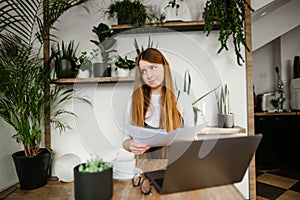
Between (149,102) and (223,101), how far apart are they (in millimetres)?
762

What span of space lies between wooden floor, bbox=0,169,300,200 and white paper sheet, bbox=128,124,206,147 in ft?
1.65

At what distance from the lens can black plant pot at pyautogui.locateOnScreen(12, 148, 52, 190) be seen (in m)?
1.61

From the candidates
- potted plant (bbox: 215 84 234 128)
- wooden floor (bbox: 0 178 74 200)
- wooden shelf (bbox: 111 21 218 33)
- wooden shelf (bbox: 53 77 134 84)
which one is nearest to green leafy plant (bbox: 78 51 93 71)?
wooden shelf (bbox: 53 77 134 84)

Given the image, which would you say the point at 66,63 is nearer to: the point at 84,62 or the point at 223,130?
the point at 84,62

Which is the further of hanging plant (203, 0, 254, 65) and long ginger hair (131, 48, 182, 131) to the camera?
hanging plant (203, 0, 254, 65)

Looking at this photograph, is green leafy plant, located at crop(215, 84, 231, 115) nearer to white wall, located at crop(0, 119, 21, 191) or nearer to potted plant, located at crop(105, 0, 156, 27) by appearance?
potted plant, located at crop(105, 0, 156, 27)

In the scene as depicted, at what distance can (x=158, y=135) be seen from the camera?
59.4 inches

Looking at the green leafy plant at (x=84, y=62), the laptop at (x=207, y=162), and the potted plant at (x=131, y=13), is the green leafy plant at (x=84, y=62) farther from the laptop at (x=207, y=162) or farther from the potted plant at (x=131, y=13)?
the laptop at (x=207, y=162)

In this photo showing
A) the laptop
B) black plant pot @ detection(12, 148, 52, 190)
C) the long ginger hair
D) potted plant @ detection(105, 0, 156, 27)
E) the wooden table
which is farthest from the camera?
potted plant @ detection(105, 0, 156, 27)

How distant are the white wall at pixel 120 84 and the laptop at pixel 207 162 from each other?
131cm

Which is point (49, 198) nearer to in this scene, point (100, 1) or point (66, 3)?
point (66, 3)

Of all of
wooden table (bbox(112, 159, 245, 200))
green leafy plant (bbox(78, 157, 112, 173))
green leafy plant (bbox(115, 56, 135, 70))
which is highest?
green leafy plant (bbox(115, 56, 135, 70))

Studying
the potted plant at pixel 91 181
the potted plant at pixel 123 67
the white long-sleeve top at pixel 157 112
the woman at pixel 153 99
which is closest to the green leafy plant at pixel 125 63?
the potted plant at pixel 123 67

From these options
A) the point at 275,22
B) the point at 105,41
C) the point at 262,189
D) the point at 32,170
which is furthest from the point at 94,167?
the point at 275,22
